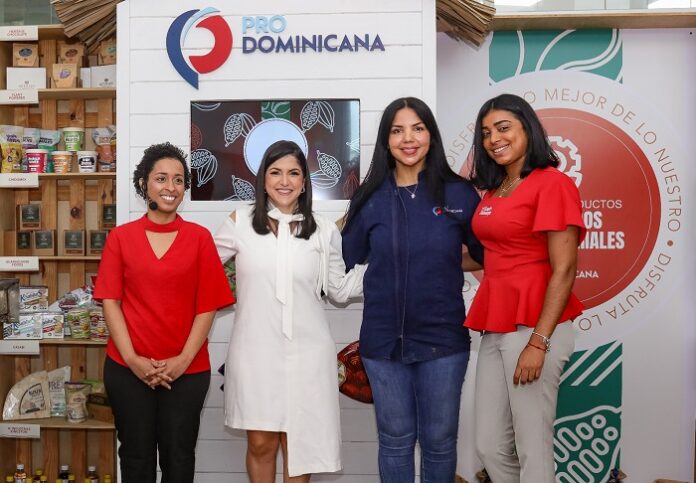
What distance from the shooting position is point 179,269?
2264mm

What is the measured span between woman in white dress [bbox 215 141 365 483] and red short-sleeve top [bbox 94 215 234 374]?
0.54 ft

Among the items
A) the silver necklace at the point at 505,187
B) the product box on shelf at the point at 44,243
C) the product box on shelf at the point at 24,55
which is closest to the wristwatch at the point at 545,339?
the silver necklace at the point at 505,187

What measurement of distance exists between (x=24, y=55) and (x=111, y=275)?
196 centimetres

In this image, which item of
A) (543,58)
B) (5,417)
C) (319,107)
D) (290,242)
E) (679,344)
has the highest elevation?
(543,58)

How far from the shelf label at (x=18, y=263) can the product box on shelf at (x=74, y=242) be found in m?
0.27

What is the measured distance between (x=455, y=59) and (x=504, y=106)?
1.49 m

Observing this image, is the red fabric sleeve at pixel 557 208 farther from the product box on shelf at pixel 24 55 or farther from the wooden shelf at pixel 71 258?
the product box on shelf at pixel 24 55

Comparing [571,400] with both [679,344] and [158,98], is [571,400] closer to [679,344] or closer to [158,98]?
[679,344]

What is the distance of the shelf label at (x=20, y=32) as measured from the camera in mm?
3355

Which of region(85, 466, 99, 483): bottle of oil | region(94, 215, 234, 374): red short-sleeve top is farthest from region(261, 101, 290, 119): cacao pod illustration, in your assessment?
region(85, 466, 99, 483): bottle of oil

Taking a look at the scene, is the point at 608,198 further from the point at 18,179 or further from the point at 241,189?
the point at 18,179

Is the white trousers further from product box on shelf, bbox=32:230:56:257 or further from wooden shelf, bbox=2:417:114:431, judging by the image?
product box on shelf, bbox=32:230:56:257

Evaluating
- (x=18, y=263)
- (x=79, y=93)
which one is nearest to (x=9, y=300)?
(x=18, y=263)

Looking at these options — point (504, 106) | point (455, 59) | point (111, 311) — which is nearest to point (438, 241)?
point (504, 106)
